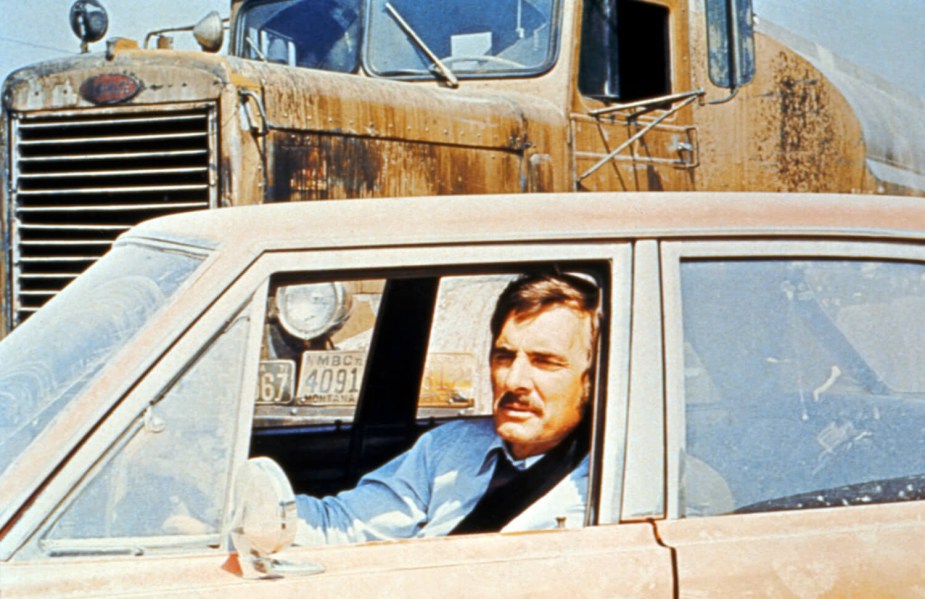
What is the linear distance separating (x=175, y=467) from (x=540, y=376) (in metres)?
0.71

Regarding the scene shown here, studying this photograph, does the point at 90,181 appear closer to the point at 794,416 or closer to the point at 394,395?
Result: the point at 394,395

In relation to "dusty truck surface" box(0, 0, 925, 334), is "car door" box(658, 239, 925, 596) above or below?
below

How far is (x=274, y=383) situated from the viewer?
4199 mm

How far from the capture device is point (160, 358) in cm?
206

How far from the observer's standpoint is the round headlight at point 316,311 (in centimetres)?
527

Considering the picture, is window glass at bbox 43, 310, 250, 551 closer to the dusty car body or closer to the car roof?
the dusty car body

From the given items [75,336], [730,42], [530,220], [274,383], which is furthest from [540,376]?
[730,42]

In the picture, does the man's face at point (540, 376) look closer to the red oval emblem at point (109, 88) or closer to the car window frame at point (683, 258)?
the car window frame at point (683, 258)

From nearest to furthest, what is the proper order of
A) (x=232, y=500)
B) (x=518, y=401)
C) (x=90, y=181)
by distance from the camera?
(x=232, y=500) → (x=518, y=401) → (x=90, y=181)

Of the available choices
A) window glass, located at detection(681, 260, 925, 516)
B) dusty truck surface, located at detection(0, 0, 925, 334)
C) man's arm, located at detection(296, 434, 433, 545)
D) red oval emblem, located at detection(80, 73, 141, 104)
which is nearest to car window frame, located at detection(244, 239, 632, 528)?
window glass, located at detection(681, 260, 925, 516)

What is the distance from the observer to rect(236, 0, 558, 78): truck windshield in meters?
6.31

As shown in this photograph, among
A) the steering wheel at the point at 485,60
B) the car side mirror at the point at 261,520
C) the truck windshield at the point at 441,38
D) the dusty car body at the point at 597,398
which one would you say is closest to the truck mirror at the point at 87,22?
the truck windshield at the point at 441,38

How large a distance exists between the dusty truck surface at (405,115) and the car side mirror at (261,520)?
3513 millimetres

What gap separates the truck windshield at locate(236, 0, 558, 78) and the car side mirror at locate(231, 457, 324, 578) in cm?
453
